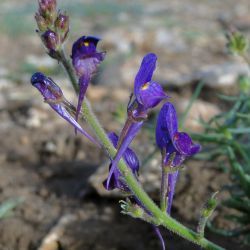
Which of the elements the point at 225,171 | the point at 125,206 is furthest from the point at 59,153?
the point at 125,206

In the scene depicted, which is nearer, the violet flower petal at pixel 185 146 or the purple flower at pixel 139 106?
the purple flower at pixel 139 106


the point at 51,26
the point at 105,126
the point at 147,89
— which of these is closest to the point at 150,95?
the point at 147,89

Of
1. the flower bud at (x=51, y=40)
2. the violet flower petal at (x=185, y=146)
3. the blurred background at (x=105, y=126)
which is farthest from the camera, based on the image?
the blurred background at (x=105, y=126)

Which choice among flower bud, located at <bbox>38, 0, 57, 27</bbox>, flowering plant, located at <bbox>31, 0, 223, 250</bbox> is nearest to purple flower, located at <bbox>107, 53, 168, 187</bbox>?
flowering plant, located at <bbox>31, 0, 223, 250</bbox>

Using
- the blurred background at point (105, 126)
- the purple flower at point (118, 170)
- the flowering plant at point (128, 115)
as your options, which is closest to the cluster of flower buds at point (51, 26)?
the flowering plant at point (128, 115)

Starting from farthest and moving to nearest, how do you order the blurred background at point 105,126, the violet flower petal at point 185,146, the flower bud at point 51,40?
the blurred background at point 105,126 < the violet flower petal at point 185,146 < the flower bud at point 51,40

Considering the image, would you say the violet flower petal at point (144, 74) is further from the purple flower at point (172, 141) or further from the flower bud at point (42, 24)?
the flower bud at point (42, 24)

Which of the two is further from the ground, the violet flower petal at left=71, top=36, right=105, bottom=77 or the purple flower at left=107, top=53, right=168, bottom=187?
the violet flower petal at left=71, top=36, right=105, bottom=77

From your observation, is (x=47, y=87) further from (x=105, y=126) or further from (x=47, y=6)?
(x=105, y=126)

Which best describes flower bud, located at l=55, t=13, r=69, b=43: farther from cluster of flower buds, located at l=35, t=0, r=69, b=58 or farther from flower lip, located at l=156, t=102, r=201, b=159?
flower lip, located at l=156, t=102, r=201, b=159

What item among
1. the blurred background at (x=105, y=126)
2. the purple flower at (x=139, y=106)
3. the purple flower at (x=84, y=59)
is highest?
the purple flower at (x=84, y=59)
